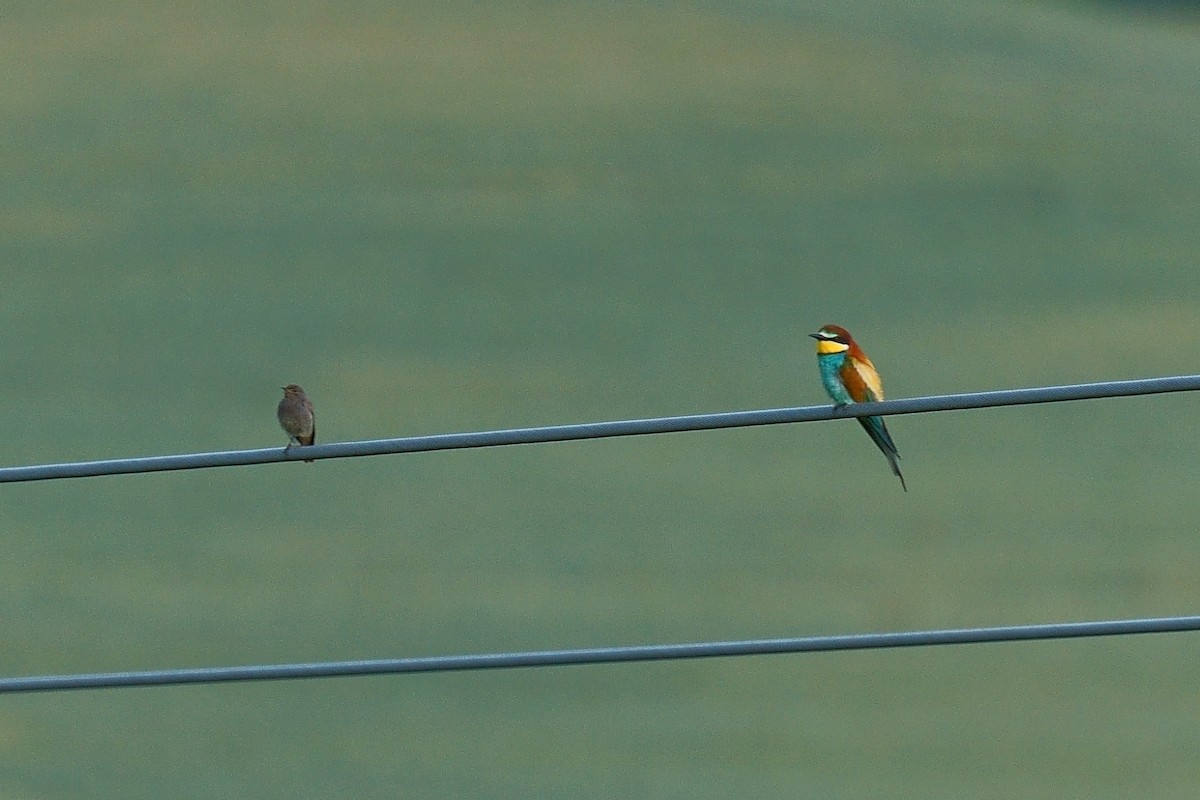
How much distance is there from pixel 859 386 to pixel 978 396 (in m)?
1.93

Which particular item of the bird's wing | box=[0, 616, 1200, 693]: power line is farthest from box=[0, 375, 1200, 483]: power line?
the bird's wing

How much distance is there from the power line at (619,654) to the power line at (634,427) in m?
0.52

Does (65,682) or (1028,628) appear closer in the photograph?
(1028,628)

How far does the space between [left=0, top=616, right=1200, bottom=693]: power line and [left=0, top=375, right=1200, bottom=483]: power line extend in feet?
1.70

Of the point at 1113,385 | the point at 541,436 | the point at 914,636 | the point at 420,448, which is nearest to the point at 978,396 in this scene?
the point at 1113,385

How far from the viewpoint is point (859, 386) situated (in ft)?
19.4

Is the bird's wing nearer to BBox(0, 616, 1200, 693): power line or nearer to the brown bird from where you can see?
BBox(0, 616, 1200, 693): power line

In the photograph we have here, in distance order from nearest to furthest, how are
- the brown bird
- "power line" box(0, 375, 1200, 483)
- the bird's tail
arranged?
"power line" box(0, 375, 1200, 483)
the bird's tail
the brown bird

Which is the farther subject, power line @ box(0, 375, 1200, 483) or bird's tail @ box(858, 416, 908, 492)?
bird's tail @ box(858, 416, 908, 492)

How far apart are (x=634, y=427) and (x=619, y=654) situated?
1.95 ft

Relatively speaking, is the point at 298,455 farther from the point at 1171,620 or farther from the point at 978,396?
the point at 1171,620

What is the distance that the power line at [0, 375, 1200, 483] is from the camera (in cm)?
389

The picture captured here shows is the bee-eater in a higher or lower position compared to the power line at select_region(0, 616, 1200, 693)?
higher

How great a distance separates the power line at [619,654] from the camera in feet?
13.4
